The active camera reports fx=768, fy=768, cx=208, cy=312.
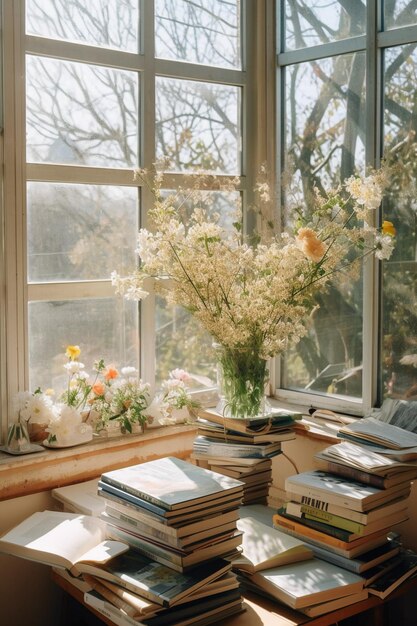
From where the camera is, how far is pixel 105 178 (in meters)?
2.62

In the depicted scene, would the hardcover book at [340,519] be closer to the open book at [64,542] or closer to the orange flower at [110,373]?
the open book at [64,542]

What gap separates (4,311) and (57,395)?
35 cm

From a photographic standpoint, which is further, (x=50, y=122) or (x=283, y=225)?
(x=283, y=225)

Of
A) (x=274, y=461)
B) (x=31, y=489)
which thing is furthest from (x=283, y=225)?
(x=31, y=489)

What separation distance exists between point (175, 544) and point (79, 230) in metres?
1.17

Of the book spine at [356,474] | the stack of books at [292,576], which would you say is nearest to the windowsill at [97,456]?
the book spine at [356,474]

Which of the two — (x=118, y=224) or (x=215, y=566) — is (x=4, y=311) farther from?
(x=215, y=566)

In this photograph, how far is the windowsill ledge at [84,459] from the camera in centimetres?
235

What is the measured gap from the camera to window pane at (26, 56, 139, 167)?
97.3 inches

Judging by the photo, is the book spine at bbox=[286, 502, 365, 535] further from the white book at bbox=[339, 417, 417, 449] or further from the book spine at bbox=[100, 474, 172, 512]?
the book spine at bbox=[100, 474, 172, 512]

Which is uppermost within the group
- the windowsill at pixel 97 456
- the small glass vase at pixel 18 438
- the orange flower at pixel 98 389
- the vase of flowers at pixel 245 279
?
the vase of flowers at pixel 245 279

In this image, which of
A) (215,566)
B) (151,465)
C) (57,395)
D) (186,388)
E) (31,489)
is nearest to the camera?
(215,566)

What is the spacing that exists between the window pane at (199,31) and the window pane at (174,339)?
3.00ft

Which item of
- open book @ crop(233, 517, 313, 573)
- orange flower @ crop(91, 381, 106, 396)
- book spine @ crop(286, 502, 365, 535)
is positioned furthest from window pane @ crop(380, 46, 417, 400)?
orange flower @ crop(91, 381, 106, 396)
